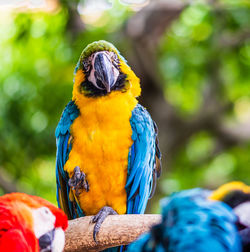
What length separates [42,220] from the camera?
1.07 metres

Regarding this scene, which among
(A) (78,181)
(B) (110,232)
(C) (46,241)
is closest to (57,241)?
(C) (46,241)

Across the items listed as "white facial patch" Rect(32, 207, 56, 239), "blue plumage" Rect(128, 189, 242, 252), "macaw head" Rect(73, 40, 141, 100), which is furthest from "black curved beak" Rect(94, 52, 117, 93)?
"blue plumage" Rect(128, 189, 242, 252)

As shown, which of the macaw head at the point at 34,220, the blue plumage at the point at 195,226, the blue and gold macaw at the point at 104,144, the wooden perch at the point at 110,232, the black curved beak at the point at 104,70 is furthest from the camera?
the blue and gold macaw at the point at 104,144

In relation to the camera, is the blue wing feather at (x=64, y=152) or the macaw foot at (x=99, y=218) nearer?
the macaw foot at (x=99, y=218)

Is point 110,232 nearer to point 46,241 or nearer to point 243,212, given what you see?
point 46,241

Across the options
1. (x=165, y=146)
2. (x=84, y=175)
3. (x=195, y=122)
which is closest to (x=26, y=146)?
(x=165, y=146)

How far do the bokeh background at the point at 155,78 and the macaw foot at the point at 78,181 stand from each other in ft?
4.43

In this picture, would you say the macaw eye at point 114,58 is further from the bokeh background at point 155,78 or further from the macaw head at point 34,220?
the bokeh background at point 155,78

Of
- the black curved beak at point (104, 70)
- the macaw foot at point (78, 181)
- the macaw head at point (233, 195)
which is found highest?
the black curved beak at point (104, 70)

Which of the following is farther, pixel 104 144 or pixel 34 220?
pixel 104 144

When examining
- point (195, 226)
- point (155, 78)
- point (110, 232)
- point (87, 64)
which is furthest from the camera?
point (155, 78)

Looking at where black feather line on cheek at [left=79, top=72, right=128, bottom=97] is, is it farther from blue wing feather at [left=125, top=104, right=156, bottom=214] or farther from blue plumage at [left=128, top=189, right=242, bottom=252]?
blue plumage at [left=128, top=189, right=242, bottom=252]

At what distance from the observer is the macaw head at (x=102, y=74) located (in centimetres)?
151

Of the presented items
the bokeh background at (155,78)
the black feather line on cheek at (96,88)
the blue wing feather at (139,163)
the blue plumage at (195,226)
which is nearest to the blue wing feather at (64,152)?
the black feather line on cheek at (96,88)
